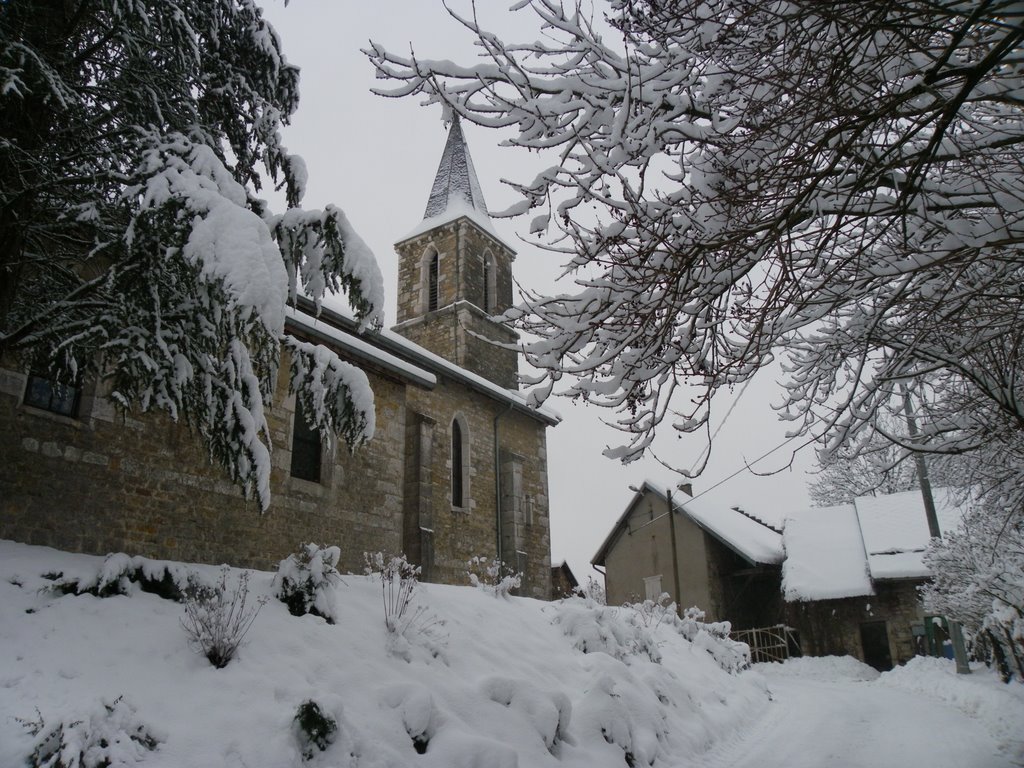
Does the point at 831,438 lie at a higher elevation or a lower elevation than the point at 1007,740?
higher

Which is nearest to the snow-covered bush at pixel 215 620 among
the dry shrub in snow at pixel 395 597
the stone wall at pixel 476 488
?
the dry shrub in snow at pixel 395 597

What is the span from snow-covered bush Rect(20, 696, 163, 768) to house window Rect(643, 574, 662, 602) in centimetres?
2092

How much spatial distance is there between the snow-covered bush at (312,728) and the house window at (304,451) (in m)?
5.61

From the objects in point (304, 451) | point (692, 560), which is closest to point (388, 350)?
point (304, 451)

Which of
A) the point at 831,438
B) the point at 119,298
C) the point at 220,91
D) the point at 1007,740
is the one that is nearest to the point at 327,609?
the point at 119,298

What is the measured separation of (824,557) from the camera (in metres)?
22.7

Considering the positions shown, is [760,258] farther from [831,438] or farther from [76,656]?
[76,656]

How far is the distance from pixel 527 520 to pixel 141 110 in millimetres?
12890

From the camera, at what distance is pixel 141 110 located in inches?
239

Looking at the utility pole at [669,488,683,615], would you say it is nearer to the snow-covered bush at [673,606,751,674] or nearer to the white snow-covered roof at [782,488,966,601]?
the white snow-covered roof at [782,488,966,601]

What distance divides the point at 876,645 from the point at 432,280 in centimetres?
1875

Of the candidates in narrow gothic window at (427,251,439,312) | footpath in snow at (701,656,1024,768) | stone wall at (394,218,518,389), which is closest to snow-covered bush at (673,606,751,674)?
footpath in snow at (701,656,1024,768)

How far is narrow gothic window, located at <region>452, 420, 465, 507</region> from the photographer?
49.3ft

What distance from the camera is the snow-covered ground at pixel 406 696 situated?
4.11m
